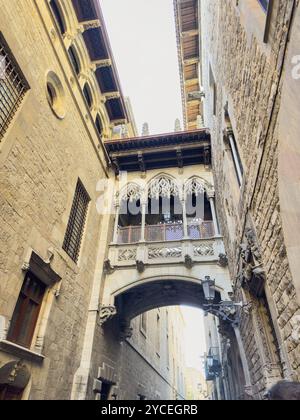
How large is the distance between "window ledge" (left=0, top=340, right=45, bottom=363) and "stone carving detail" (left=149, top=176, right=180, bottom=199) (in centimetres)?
652

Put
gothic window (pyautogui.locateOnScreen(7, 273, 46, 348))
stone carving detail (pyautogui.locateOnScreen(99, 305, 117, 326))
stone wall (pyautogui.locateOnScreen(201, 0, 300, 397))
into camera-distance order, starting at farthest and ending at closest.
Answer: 1. stone carving detail (pyautogui.locateOnScreen(99, 305, 117, 326))
2. gothic window (pyautogui.locateOnScreen(7, 273, 46, 348))
3. stone wall (pyautogui.locateOnScreen(201, 0, 300, 397))

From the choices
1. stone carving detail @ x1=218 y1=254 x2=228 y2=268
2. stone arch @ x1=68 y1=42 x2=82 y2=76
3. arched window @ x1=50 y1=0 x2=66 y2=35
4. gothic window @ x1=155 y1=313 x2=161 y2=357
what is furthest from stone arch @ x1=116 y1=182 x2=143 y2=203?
gothic window @ x1=155 y1=313 x2=161 y2=357

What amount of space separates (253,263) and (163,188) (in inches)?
247

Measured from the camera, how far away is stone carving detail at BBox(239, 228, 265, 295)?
4.07 meters

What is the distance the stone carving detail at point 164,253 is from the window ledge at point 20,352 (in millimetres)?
4301

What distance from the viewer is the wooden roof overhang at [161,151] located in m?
10.4

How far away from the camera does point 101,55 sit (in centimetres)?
986

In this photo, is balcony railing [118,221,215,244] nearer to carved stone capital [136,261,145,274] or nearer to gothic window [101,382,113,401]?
carved stone capital [136,261,145,274]

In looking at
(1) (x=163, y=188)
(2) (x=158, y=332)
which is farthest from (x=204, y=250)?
(2) (x=158, y=332)

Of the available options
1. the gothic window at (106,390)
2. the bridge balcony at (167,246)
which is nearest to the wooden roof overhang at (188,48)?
the bridge balcony at (167,246)

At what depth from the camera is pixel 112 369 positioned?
28.1 feet

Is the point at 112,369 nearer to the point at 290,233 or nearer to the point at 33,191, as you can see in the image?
the point at 33,191

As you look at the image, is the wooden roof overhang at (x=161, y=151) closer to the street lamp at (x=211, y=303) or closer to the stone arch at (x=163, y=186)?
the stone arch at (x=163, y=186)
